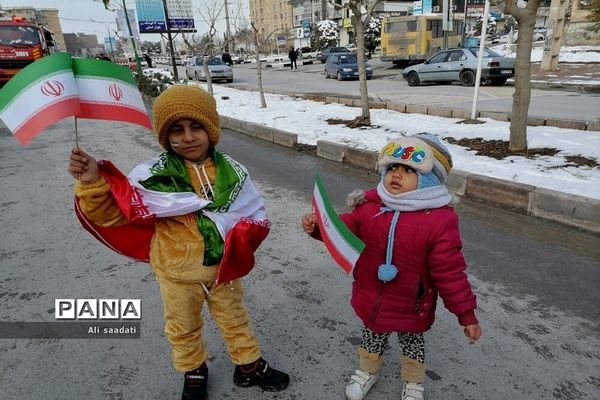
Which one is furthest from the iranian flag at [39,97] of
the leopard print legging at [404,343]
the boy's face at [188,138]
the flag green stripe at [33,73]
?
the leopard print legging at [404,343]

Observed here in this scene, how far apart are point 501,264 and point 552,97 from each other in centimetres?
1145

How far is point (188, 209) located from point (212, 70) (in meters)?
22.8

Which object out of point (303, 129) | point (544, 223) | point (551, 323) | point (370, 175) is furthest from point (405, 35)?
point (551, 323)

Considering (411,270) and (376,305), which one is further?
(376,305)

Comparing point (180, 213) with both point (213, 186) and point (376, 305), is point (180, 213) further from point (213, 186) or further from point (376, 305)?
point (376, 305)

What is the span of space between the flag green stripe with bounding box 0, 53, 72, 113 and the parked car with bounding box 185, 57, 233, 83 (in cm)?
2213

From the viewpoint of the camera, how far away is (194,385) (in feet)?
6.73

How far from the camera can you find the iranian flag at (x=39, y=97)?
148cm

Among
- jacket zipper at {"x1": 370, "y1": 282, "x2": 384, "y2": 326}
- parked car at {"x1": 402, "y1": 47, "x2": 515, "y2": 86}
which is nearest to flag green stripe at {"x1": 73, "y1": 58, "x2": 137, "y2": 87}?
jacket zipper at {"x1": 370, "y1": 282, "x2": 384, "y2": 326}

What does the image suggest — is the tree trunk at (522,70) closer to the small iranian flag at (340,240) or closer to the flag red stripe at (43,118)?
the small iranian flag at (340,240)

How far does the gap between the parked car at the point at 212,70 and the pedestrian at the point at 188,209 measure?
2204 cm

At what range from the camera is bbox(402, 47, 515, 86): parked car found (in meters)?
15.1

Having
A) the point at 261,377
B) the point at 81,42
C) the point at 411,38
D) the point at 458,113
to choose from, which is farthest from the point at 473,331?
the point at 81,42

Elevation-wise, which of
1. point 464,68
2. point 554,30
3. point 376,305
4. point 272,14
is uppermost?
point 272,14
